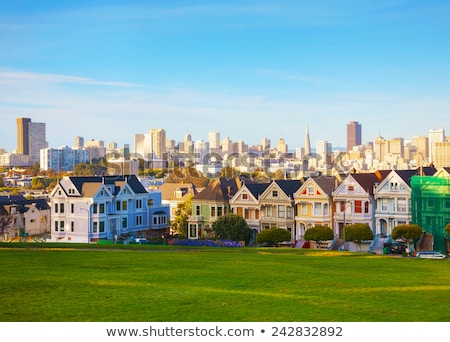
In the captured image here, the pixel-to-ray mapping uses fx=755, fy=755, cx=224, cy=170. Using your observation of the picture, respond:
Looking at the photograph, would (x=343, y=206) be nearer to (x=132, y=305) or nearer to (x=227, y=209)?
(x=227, y=209)

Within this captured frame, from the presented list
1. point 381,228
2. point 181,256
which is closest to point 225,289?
point 181,256

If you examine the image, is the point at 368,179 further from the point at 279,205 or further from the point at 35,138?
the point at 35,138

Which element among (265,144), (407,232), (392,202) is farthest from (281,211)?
(265,144)

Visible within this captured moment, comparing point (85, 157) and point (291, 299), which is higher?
point (85, 157)

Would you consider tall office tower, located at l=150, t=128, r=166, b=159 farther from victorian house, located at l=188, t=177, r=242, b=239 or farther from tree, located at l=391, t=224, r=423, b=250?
tree, located at l=391, t=224, r=423, b=250

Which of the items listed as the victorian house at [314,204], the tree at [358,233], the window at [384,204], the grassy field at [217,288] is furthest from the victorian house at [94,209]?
the grassy field at [217,288]

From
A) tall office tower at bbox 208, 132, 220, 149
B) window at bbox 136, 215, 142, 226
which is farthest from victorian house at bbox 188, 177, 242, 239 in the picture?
tall office tower at bbox 208, 132, 220, 149
